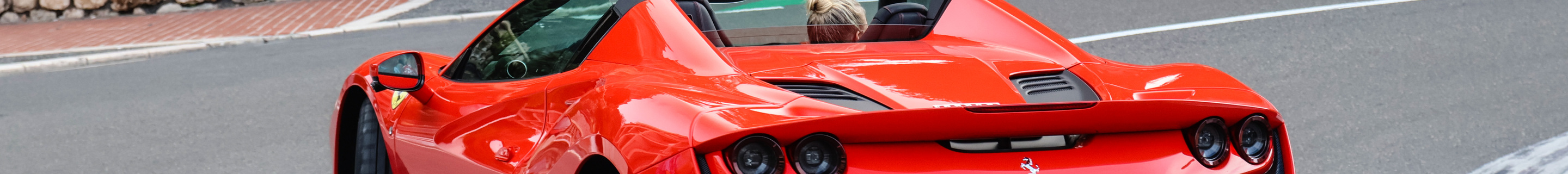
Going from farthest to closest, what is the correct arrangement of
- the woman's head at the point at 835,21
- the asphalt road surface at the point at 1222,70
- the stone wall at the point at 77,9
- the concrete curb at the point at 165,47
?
the stone wall at the point at 77,9 → the concrete curb at the point at 165,47 → the asphalt road surface at the point at 1222,70 → the woman's head at the point at 835,21

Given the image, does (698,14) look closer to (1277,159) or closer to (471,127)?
(471,127)

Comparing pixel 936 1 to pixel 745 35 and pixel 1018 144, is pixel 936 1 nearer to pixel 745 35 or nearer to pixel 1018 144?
pixel 745 35

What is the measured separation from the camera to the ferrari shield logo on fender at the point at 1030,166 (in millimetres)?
2188

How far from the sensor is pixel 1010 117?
2.10 metres

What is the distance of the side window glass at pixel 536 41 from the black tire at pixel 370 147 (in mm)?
576

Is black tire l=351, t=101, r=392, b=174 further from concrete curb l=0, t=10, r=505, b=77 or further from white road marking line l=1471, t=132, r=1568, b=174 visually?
concrete curb l=0, t=10, r=505, b=77

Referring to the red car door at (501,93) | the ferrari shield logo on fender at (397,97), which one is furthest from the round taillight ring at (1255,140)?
the ferrari shield logo on fender at (397,97)

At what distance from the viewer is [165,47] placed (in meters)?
9.58

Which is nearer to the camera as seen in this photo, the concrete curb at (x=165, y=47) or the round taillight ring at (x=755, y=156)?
the round taillight ring at (x=755, y=156)

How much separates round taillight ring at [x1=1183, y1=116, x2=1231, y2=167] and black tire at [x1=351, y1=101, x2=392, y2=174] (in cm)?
242

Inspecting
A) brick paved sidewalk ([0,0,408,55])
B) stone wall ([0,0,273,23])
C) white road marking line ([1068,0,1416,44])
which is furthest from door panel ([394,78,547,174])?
stone wall ([0,0,273,23])

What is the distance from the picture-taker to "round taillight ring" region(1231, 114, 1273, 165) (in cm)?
236

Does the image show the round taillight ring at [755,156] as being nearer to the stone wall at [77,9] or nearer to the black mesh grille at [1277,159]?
the black mesh grille at [1277,159]

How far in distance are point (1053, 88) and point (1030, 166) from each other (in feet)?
1.86
